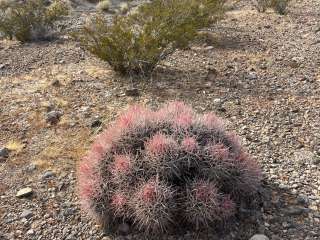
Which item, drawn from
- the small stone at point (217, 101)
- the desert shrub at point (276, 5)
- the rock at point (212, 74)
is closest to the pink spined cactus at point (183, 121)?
the small stone at point (217, 101)

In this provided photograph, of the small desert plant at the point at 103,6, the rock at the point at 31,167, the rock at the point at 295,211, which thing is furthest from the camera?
the small desert plant at the point at 103,6

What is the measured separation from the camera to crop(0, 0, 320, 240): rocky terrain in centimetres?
402

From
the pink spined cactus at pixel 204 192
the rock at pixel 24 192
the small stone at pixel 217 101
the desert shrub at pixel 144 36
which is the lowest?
the rock at pixel 24 192

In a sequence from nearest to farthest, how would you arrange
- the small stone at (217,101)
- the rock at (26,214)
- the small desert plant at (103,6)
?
the rock at (26,214)
the small stone at (217,101)
the small desert plant at (103,6)

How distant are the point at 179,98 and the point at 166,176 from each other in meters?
2.79

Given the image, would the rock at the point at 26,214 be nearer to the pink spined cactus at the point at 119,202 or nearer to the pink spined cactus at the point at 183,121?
the pink spined cactus at the point at 119,202

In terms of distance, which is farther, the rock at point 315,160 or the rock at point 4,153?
the rock at point 4,153

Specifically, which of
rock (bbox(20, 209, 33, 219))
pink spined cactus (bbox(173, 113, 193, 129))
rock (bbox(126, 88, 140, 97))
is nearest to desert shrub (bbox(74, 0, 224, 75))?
rock (bbox(126, 88, 140, 97))

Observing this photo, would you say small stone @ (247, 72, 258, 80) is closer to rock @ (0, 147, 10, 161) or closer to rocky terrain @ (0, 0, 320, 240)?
rocky terrain @ (0, 0, 320, 240)

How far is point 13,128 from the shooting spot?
566cm

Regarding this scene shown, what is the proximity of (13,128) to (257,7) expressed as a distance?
721 centimetres

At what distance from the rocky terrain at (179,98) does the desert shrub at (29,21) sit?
34 cm

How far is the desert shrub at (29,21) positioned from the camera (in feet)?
30.1

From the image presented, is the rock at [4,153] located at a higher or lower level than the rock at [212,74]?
lower
